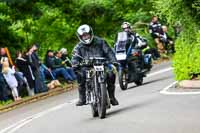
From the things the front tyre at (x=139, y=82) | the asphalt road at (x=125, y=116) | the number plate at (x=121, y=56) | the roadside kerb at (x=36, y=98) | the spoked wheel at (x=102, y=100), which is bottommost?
the roadside kerb at (x=36, y=98)

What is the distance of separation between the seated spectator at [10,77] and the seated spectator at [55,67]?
3338mm

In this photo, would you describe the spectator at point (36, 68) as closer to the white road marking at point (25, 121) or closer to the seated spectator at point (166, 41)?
the white road marking at point (25, 121)

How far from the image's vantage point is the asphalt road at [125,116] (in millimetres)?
12773

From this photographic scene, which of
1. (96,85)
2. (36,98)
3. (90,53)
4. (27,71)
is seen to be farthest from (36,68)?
(96,85)

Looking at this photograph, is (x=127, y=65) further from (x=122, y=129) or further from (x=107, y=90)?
(x=122, y=129)

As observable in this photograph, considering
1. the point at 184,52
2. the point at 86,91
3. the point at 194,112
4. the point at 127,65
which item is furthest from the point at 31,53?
the point at 194,112

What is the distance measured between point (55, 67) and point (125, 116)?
1282 centimetres

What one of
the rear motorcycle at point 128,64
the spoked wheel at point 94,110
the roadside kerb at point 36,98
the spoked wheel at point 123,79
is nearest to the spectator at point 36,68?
the roadside kerb at point 36,98

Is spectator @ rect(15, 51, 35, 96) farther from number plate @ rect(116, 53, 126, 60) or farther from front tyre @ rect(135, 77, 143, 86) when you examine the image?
front tyre @ rect(135, 77, 143, 86)

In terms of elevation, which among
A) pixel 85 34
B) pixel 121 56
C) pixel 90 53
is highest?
pixel 85 34

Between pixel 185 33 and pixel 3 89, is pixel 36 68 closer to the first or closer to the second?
pixel 3 89

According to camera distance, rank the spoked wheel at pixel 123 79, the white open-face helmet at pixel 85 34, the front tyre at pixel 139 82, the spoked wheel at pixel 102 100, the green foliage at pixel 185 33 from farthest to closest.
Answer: the front tyre at pixel 139 82 → the spoked wheel at pixel 123 79 → the green foliage at pixel 185 33 → the white open-face helmet at pixel 85 34 → the spoked wheel at pixel 102 100

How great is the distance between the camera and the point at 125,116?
1456cm

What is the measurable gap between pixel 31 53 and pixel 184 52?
27.4 feet
